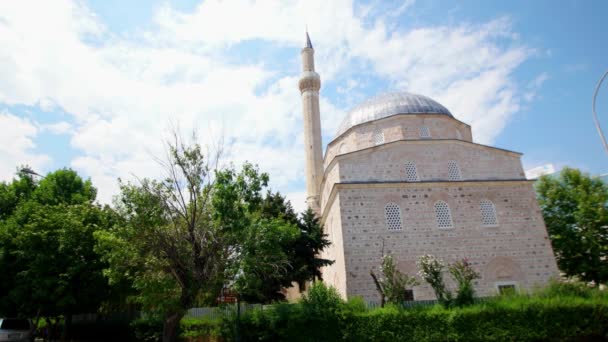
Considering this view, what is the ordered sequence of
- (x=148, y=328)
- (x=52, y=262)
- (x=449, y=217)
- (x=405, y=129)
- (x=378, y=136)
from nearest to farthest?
1. (x=148, y=328)
2. (x=52, y=262)
3. (x=449, y=217)
4. (x=405, y=129)
5. (x=378, y=136)

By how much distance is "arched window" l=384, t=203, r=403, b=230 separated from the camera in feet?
46.6

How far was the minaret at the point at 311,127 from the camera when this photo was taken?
21625 mm

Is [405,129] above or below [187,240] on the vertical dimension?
above

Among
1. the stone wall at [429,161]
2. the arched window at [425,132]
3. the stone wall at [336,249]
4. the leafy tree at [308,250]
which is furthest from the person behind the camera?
the arched window at [425,132]

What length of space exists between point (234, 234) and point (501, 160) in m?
12.7

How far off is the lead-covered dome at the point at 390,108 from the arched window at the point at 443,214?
5.55 meters

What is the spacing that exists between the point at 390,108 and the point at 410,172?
4462 millimetres

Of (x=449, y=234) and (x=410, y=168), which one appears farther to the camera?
(x=410, y=168)

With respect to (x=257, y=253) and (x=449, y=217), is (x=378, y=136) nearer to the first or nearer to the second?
(x=449, y=217)

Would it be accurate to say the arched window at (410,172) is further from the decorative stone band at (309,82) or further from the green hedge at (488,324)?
the decorative stone band at (309,82)

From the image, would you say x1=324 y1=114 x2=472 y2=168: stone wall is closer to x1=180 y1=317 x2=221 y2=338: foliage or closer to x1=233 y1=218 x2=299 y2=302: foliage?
x1=233 y1=218 x2=299 y2=302: foliage

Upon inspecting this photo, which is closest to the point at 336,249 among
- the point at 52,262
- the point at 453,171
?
the point at 453,171

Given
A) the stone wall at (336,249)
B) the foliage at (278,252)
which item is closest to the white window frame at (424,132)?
the stone wall at (336,249)

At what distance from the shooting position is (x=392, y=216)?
14.4m
